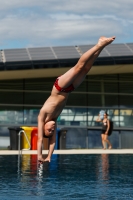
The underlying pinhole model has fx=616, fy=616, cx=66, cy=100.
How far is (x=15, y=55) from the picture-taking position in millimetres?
31859

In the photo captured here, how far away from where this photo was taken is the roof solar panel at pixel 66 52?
30919 millimetres

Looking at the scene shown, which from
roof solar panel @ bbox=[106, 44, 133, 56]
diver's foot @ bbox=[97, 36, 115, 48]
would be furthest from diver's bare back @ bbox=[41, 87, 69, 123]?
roof solar panel @ bbox=[106, 44, 133, 56]

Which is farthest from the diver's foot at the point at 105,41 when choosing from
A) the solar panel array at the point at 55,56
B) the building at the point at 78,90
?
the building at the point at 78,90

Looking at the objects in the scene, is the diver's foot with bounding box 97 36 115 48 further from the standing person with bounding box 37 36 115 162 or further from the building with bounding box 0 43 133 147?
the building with bounding box 0 43 133 147

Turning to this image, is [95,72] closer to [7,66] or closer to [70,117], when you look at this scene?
[70,117]

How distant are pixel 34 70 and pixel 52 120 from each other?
20.2 m

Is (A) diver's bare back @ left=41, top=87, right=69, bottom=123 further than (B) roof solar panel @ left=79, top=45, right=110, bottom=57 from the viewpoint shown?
No

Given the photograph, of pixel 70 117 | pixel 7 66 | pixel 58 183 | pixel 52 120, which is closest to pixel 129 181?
pixel 58 183

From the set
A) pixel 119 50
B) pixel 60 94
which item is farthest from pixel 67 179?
pixel 119 50

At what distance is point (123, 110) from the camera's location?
34.2 metres

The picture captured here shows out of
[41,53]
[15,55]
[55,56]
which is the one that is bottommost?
[55,56]

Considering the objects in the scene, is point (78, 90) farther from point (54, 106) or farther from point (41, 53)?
point (54, 106)

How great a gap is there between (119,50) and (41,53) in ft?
13.5

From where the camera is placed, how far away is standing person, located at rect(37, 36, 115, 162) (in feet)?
34.3
